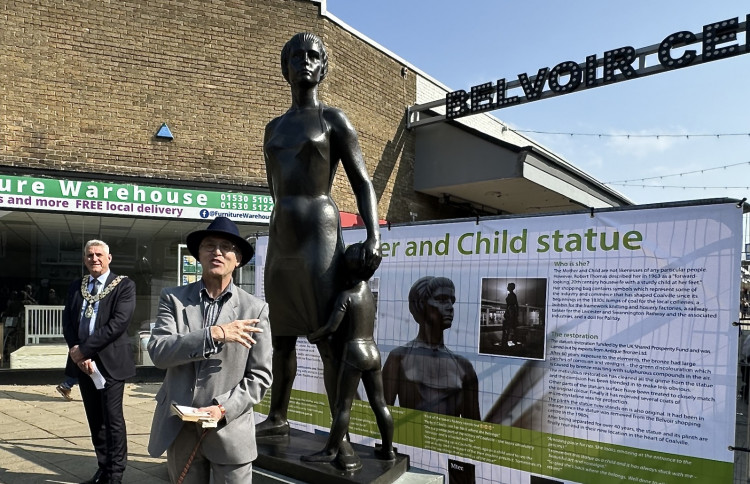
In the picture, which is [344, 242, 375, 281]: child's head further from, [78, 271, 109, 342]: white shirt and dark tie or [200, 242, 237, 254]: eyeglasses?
[78, 271, 109, 342]: white shirt and dark tie

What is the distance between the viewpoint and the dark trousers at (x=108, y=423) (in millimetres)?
4590

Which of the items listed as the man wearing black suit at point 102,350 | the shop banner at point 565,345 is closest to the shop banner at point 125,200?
the man wearing black suit at point 102,350

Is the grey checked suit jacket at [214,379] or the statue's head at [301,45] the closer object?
the grey checked suit jacket at [214,379]

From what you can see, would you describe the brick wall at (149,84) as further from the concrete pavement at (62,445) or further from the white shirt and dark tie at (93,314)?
the white shirt and dark tie at (93,314)

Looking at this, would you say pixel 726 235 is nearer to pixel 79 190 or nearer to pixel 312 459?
pixel 312 459

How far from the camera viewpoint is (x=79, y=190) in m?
10.5

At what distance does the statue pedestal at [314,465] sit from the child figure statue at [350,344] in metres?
0.06

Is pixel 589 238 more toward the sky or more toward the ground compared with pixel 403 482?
more toward the sky

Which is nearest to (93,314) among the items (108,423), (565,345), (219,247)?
(108,423)

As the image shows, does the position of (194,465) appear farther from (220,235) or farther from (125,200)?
(125,200)

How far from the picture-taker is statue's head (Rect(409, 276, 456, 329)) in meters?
4.33

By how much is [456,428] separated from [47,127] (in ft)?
31.5

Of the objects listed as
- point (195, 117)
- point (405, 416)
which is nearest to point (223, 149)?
point (195, 117)

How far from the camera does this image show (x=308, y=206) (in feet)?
10.7
